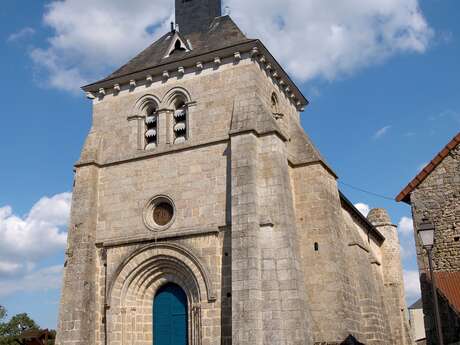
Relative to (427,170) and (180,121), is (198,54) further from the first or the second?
(427,170)

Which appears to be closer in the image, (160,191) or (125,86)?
(160,191)

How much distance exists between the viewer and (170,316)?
15.5m

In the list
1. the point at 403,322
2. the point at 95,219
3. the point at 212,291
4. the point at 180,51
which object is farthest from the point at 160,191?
the point at 403,322

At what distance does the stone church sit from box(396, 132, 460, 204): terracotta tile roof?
8.49 ft

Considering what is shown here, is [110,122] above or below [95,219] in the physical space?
above

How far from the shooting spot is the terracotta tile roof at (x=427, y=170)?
14086 millimetres

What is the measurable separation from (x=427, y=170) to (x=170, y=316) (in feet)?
27.1

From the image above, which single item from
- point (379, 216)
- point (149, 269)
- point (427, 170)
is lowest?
point (149, 269)

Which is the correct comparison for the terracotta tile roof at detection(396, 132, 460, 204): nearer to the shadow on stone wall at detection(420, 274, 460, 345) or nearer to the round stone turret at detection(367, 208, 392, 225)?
the shadow on stone wall at detection(420, 274, 460, 345)

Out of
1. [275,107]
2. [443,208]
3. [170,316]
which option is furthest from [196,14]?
[443,208]

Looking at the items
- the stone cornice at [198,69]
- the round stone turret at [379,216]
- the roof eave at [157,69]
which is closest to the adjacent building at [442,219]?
the stone cornice at [198,69]

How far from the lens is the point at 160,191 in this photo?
16.2 m

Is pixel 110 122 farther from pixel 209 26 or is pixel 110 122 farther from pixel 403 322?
pixel 403 322

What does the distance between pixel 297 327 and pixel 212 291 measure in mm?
2504
